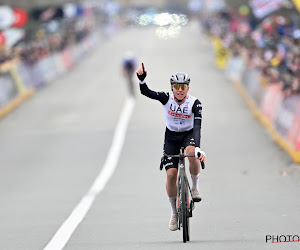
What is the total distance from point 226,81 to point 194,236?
3003 cm

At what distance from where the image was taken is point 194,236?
10.5 m

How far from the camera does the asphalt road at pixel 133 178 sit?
427 inches

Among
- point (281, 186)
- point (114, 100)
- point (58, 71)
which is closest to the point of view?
point (281, 186)

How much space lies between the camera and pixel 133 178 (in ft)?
55.9

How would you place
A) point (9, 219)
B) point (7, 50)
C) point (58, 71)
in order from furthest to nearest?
point (58, 71), point (7, 50), point (9, 219)

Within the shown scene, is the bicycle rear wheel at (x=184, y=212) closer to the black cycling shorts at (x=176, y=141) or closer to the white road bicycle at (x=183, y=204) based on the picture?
the white road bicycle at (x=183, y=204)

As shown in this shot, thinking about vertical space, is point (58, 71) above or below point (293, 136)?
above

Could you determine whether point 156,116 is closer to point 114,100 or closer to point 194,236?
point 114,100

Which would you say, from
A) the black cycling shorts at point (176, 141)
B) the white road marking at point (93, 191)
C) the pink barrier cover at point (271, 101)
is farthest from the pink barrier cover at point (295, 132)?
the black cycling shorts at point (176, 141)

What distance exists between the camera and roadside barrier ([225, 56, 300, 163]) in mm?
18281

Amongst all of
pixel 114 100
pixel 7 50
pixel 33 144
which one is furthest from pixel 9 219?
pixel 7 50

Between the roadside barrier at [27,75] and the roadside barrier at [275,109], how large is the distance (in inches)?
360

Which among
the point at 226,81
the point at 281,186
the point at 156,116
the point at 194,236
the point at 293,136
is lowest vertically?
the point at 194,236

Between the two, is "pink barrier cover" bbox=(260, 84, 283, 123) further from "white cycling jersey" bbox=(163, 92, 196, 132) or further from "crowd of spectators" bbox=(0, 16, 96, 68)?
"crowd of spectators" bbox=(0, 16, 96, 68)
